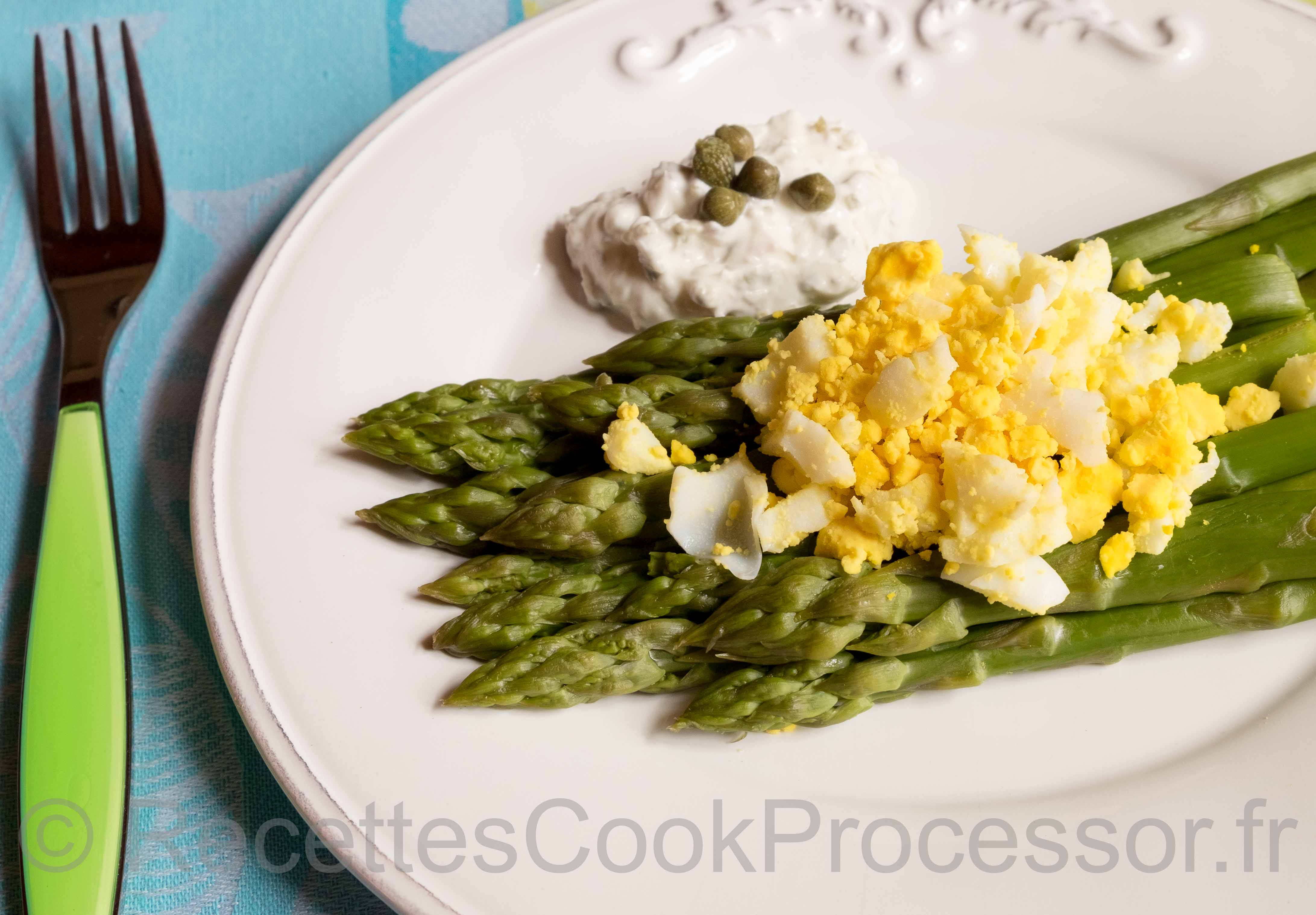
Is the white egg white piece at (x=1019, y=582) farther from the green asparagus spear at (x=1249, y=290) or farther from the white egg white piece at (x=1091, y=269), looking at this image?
the green asparagus spear at (x=1249, y=290)

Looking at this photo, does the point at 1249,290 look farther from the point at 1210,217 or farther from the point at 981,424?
the point at 981,424

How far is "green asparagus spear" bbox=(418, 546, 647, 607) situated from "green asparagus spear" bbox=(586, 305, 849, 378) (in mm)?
606

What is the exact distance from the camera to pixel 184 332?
11.8 feet

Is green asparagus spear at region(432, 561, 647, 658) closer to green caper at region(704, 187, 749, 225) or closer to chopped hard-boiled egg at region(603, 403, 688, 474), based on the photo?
chopped hard-boiled egg at region(603, 403, 688, 474)

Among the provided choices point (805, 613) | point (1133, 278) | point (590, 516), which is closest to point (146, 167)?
point (590, 516)

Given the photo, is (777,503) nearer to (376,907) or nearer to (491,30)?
(376,907)

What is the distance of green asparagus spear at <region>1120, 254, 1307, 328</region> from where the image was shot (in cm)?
287

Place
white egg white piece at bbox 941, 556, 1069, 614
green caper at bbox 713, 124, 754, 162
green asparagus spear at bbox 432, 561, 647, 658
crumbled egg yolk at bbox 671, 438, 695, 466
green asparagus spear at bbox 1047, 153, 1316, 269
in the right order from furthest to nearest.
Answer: green caper at bbox 713, 124, 754, 162
green asparagus spear at bbox 1047, 153, 1316, 269
crumbled egg yolk at bbox 671, 438, 695, 466
green asparagus spear at bbox 432, 561, 647, 658
white egg white piece at bbox 941, 556, 1069, 614

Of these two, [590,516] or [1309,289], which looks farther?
[1309,289]

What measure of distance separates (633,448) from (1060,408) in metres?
1.10

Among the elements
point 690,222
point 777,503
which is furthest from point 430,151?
point 777,503

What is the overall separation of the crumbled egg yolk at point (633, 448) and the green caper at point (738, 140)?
1.08 meters

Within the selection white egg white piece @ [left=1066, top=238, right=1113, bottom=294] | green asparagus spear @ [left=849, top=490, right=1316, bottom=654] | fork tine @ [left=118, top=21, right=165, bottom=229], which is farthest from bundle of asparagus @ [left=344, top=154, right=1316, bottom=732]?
fork tine @ [left=118, top=21, right=165, bottom=229]

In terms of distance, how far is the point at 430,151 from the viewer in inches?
140
